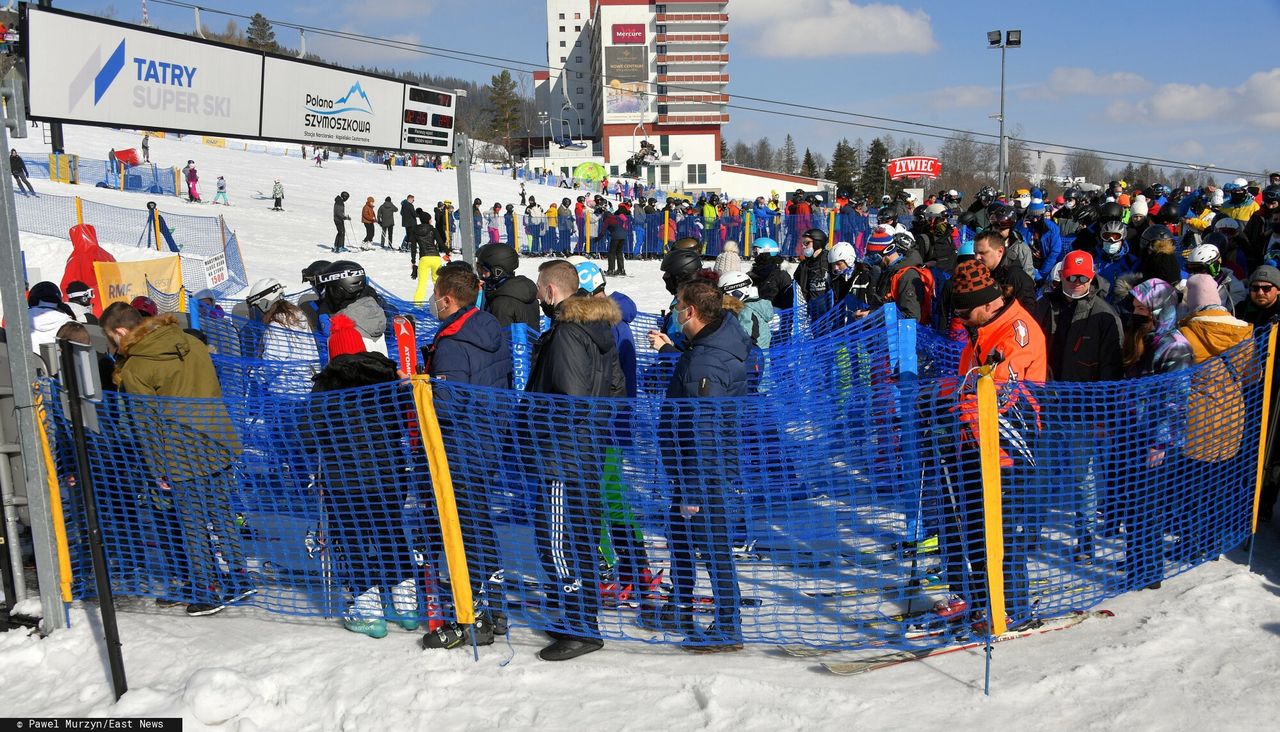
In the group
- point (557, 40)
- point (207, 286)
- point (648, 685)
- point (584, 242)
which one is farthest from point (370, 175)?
point (557, 40)

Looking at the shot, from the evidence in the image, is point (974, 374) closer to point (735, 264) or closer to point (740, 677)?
point (740, 677)

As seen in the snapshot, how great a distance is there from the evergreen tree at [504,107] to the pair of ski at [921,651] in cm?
11315

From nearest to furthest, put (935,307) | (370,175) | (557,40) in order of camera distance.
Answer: (935,307) → (370,175) → (557,40)

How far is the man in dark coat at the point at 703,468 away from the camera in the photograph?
157 inches

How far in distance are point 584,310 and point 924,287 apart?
167 inches

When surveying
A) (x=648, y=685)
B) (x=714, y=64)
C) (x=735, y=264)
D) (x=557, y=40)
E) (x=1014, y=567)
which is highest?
(x=557, y=40)

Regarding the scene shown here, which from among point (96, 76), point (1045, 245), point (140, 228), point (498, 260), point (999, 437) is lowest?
point (999, 437)

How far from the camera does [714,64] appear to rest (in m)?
109

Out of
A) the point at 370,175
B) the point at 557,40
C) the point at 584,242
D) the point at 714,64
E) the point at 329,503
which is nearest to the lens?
the point at 329,503

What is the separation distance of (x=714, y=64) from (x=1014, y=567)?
112098mm

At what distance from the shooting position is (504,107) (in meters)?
114

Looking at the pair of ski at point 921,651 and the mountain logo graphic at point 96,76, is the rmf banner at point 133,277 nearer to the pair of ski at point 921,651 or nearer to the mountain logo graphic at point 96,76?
the mountain logo graphic at point 96,76

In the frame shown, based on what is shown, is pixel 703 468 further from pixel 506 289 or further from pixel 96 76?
pixel 96 76

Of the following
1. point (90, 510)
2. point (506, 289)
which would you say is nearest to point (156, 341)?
point (90, 510)
